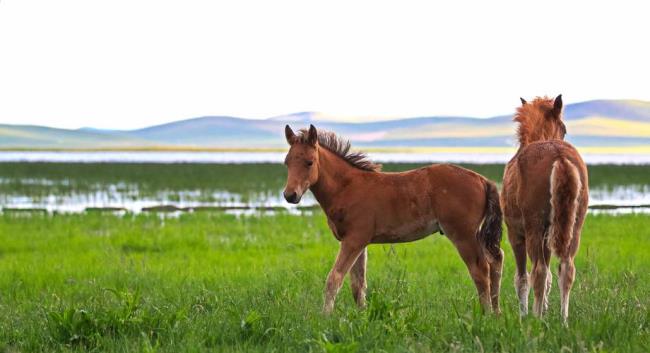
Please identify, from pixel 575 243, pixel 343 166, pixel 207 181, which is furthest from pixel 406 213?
pixel 207 181

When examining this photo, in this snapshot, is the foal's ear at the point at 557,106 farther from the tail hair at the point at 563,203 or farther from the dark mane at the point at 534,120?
the tail hair at the point at 563,203

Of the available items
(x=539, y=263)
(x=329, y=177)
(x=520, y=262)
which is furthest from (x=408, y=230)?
(x=539, y=263)

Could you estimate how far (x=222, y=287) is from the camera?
10234 mm

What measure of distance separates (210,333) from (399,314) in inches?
66.2

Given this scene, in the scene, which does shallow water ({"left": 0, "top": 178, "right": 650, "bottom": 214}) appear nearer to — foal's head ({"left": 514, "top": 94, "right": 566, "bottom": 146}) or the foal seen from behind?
the foal seen from behind

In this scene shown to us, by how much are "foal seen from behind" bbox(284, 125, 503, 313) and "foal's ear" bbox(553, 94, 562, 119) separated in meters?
1.06

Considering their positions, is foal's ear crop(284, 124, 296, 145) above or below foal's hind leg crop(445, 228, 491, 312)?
above

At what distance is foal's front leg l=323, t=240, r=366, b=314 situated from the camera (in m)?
7.88

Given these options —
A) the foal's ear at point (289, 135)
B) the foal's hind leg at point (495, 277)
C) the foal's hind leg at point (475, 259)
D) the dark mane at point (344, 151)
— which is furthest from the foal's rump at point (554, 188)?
the foal's ear at point (289, 135)

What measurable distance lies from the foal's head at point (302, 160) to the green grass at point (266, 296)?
1.24 m

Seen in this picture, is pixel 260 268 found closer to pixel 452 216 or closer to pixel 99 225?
pixel 452 216

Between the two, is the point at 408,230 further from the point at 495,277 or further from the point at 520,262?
the point at 520,262

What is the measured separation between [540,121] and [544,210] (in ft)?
5.46

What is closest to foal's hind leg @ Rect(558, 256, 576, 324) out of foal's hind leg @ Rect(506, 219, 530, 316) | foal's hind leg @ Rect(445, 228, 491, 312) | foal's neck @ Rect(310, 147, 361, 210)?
foal's hind leg @ Rect(506, 219, 530, 316)
